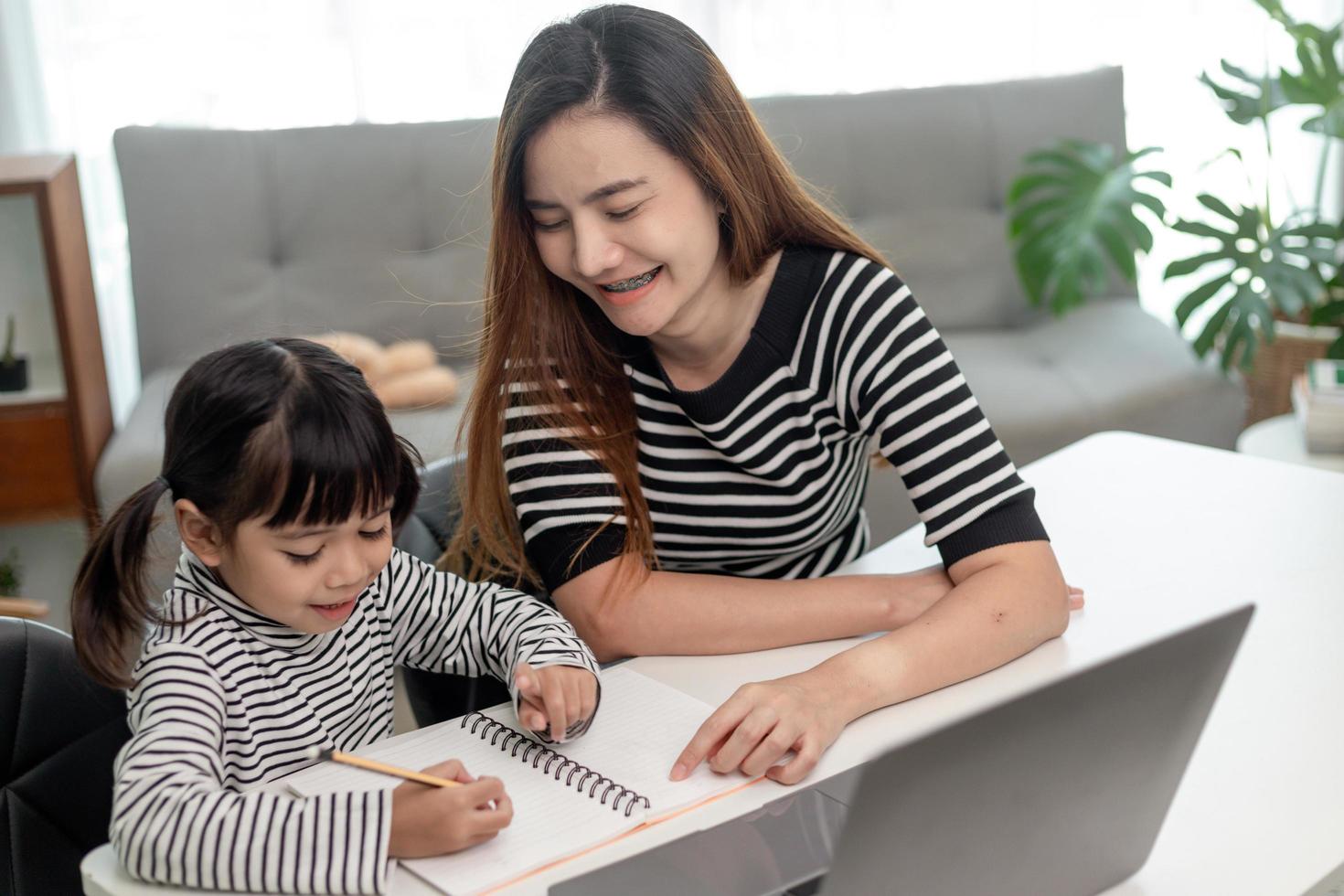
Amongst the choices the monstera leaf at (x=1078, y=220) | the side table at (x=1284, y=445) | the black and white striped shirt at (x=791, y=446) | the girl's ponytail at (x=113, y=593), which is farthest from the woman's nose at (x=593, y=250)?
the monstera leaf at (x=1078, y=220)

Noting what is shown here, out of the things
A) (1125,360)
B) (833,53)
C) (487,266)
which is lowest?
(1125,360)

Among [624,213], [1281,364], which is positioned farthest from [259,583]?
[1281,364]

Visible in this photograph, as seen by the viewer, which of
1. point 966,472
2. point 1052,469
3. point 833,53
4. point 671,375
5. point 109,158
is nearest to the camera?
point 966,472

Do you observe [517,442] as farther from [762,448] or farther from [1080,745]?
[1080,745]

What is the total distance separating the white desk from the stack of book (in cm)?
98

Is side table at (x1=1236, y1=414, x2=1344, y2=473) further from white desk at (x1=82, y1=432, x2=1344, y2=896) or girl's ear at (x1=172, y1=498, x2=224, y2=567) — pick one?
→ girl's ear at (x1=172, y1=498, x2=224, y2=567)

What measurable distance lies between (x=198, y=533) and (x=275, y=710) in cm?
15

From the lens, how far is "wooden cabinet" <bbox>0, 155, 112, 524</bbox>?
2.55m

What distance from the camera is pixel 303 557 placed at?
97 centimetres

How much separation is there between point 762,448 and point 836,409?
8cm

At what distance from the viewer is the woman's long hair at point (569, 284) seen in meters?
1.14

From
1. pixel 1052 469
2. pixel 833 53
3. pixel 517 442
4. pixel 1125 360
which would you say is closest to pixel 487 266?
pixel 517 442

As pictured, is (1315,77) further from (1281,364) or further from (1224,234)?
(1281,364)

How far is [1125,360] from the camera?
2.78 m
